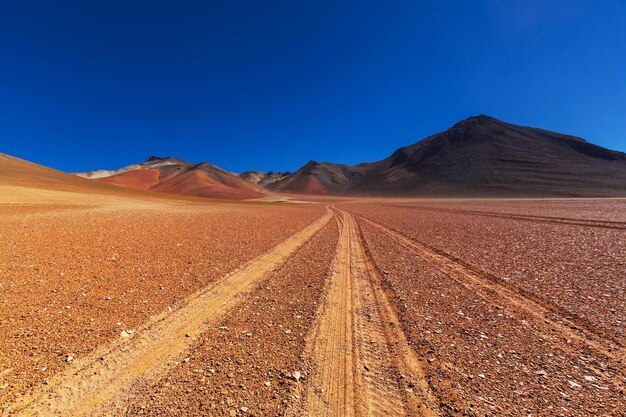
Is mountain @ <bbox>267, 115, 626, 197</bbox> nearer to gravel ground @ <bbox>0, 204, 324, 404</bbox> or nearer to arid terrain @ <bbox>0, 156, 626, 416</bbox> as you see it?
arid terrain @ <bbox>0, 156, 626, 416</bbox>

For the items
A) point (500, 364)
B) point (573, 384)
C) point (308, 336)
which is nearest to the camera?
point (573, 384)

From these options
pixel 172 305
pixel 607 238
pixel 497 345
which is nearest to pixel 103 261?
pixel 172 305

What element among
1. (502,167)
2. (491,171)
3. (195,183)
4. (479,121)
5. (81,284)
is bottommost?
(81,284)

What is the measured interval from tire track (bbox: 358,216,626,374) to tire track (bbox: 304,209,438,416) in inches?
90.9

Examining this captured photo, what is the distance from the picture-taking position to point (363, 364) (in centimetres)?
356

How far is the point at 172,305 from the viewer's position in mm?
5289

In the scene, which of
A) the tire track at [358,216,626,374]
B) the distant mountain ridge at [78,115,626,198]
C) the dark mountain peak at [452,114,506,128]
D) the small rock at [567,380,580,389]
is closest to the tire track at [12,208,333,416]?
the small rock at [567,380,580,389]

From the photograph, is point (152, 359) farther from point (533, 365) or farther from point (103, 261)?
point (103, 261)

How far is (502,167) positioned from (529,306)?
141456 mm

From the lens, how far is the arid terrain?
2891 mm

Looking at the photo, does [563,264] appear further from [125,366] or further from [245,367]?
[125,366]

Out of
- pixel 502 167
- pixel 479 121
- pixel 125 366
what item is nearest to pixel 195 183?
pixel 502 167

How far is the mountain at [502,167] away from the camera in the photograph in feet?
332

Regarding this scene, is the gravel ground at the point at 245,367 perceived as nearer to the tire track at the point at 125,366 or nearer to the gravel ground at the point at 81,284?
the tire track at the point at 125,366
